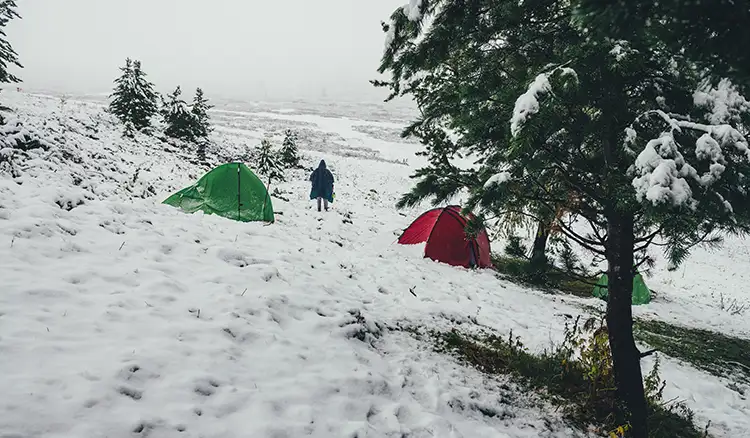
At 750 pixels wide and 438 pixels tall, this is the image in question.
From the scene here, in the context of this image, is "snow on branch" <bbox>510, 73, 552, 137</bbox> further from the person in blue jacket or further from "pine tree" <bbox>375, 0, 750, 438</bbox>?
the person in blue jacket

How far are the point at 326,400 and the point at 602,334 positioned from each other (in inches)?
134

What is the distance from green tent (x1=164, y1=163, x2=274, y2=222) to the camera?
973 cm

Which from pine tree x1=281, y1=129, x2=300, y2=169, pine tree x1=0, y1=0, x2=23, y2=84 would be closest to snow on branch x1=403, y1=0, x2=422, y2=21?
pine tree x1=0, y1=0, x2=23, y2=84

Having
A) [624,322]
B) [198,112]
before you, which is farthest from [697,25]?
[198,112]

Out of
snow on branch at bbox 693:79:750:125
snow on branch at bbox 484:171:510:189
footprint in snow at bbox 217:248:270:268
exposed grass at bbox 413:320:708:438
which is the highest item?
snow on branch at bbox 693:79:750:125

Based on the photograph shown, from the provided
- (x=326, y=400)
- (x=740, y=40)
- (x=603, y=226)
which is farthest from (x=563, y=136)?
(x=326, y=400)

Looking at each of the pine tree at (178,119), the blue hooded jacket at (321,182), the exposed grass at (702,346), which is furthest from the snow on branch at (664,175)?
the pine tree at (178,119)

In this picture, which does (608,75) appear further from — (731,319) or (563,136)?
(731,319)

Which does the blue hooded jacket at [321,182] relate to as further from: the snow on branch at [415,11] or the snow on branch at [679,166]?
the snow on branch at [679,166]

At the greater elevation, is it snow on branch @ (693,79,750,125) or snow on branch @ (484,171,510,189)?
snow on branch @ (693,79,750,125)

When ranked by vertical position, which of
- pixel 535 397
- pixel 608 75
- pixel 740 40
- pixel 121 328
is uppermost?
pixel 608 75

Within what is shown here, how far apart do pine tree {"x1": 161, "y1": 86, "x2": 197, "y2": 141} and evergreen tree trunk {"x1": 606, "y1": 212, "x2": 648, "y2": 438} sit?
23025 mm

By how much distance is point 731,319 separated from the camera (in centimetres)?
1047

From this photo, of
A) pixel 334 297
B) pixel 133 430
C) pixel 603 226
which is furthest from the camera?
pixel 334 297
